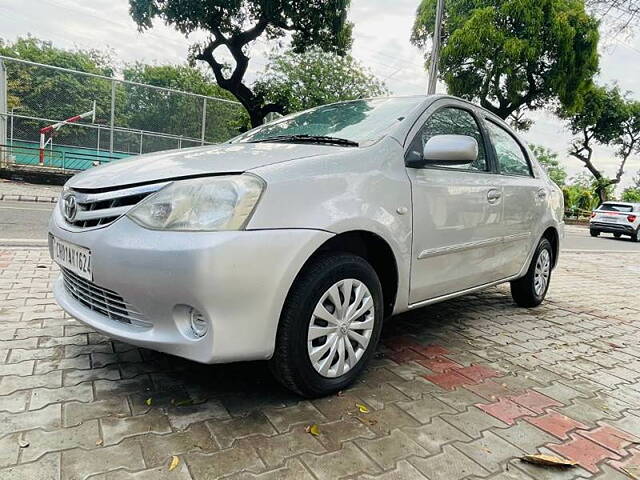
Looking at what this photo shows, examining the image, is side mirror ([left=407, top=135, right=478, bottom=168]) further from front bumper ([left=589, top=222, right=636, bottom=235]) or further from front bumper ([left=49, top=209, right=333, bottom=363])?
front bumper ([left=589, top=222, right=636, bottom=235])

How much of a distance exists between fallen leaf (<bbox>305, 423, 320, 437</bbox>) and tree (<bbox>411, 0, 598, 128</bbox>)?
17773 millimetres

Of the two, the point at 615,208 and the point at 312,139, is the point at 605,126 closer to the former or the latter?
the point at 615,208

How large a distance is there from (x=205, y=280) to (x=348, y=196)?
793mm

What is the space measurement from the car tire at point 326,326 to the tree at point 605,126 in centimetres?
2696

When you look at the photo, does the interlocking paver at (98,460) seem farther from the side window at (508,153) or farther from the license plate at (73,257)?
the side window at (508,153)

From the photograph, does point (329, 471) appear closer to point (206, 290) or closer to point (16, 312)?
point (206, 290)

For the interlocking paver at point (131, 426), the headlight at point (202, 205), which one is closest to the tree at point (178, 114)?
the headlight at point (202, 205)

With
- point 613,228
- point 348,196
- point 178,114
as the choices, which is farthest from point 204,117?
point 613,228

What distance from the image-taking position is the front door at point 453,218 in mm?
2695

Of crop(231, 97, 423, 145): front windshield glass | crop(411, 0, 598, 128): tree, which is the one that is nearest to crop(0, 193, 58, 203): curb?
crop(231, 97, 423, 145): front windshield glass

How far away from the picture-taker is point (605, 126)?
27.5 meters

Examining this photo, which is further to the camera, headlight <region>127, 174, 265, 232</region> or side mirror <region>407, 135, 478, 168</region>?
side mirror <region>407, 135, 478, 168</region>

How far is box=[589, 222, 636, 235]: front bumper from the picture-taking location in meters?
18.6

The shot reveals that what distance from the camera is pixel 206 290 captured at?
1.82 meters
